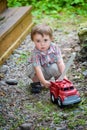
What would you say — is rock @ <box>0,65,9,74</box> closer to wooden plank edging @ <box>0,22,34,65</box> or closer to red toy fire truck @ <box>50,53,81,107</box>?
wooden plank edging @ <box>0,22,34,65</box>

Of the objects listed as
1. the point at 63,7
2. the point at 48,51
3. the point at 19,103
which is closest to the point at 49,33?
the point at 48,51

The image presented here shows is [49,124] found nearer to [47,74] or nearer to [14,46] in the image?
[47,74]

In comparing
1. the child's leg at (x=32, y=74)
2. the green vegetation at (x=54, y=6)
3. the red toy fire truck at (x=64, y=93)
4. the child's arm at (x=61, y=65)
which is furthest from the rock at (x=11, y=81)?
the green vegetation at (x=54, y=6)

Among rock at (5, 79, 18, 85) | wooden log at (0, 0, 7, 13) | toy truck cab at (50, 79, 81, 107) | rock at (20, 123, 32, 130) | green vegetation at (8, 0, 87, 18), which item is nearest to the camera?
rock at (20, 123, 32, 130)

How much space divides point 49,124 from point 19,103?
1.83ft

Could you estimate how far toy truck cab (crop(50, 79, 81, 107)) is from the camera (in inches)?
136

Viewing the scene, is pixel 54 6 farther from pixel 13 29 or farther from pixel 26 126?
pixel 26 126

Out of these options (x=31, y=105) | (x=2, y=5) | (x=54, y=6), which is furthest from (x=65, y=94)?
(x=54, y=6)

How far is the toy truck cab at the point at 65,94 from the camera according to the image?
11.4 feet

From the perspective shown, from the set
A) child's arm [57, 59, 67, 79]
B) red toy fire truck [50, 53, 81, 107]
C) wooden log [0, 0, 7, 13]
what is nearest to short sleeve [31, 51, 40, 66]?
child's arm [57, 59, 67, 79]

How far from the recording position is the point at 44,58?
394 centimetres

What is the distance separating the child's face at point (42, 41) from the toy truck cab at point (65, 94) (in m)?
0.46

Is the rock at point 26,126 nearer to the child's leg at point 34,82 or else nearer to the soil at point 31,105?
the soil at point 31,105

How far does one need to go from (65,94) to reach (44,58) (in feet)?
2.03
